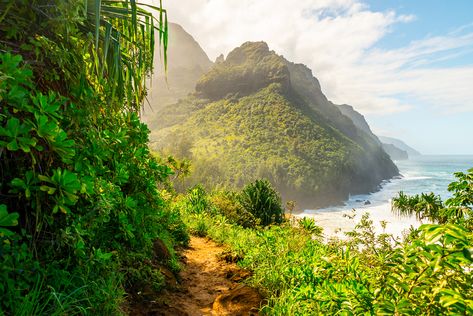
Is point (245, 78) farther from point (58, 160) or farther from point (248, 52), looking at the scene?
point (58, 160)

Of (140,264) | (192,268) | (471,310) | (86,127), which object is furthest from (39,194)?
(192,268)

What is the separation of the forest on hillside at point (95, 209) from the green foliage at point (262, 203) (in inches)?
260

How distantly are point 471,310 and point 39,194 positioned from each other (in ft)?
7.90

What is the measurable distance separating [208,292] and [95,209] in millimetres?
2830

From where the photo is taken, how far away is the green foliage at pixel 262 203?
11.3 m

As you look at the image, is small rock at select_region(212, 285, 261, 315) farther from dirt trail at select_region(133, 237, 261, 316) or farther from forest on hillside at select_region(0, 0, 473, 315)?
forest on hillside at select_region(0, 0, 473, 315)

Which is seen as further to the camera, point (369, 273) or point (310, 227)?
point (310, 227)

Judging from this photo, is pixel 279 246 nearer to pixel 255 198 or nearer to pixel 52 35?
pixel 52 35

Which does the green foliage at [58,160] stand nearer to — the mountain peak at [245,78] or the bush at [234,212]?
the bush at [234,212]

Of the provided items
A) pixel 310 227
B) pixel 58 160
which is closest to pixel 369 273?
pixel 58 160

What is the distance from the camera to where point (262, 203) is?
11.6m

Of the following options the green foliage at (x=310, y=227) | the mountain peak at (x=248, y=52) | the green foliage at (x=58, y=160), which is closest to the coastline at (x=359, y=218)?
the green foliage at (x=310, y=227)

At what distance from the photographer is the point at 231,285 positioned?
15.2 ft

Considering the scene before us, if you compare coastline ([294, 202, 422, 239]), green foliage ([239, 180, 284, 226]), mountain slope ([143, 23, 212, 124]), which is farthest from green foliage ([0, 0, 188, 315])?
mountain slope ([143, 23, 212, 124])
